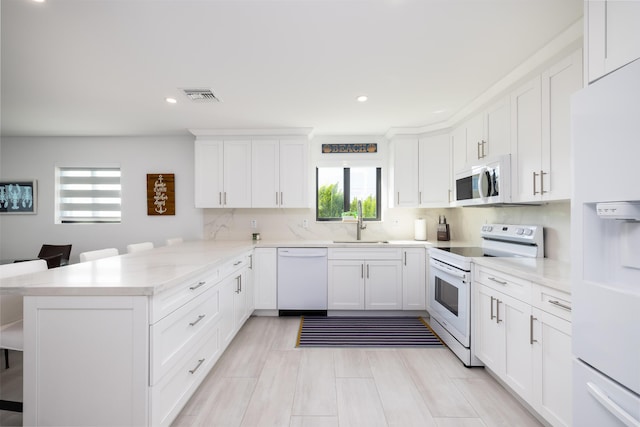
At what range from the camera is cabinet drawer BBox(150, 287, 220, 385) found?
55.9 inches

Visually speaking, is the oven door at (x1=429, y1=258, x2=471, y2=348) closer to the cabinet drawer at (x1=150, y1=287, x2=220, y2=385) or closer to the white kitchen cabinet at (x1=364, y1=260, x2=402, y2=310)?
the white kitchen cabinet at (x1=364, y1=260, x2=402, y2=310)

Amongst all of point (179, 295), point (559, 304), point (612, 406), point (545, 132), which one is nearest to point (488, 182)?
point (545, 132)

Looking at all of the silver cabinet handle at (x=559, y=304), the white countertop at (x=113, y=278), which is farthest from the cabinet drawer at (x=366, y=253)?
the silver cabinet handle at (x=559, y=304)

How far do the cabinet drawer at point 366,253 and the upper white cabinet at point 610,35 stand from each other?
2585 millimetres

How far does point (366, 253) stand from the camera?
3.53 meters

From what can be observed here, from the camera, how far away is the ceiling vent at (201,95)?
2623 millimetres

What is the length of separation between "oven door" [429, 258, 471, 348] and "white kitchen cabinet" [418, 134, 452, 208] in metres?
0.83

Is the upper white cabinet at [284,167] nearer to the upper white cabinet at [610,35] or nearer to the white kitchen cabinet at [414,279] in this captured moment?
the white kitchen cabinet at [414,279]

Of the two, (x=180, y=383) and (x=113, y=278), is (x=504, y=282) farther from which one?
(x=113, y=278)

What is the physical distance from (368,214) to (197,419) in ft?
10.3

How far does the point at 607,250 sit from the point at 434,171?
265 cm

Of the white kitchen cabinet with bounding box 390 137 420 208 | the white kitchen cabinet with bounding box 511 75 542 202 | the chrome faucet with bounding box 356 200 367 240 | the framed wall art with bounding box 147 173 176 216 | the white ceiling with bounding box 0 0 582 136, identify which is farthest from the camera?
the framed wall art with bounding box 147 173 176 216

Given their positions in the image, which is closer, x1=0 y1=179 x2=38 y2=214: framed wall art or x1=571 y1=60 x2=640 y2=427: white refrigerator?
x1=571 y1=60 x2=640 y2=427: white refrigerator

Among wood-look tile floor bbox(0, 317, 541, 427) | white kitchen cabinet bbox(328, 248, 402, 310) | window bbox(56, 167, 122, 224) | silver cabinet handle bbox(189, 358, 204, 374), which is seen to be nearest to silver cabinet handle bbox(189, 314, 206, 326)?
silver cabinet handle bbox(189, 358, 204, 374)
